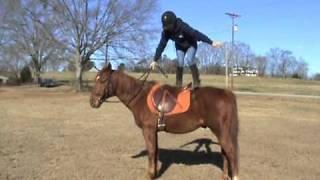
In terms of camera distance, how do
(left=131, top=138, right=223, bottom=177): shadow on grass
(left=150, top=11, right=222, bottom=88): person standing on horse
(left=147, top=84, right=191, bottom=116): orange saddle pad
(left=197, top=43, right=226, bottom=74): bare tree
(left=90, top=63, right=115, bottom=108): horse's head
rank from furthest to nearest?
(left=197, top=43, right=226, bottom=74): bare tree, (left=131, top=138, right=223, bottom=177): shadow on grass, (left=150, top=11, right=222, bottom=88): person standing on horse, (left=90, top=63, right=115, bottom=108): horse's head, (left=147, top=84, right=191, bottom=116): orange saddle pad

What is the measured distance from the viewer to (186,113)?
28.8ft

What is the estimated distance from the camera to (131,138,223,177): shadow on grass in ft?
34.6

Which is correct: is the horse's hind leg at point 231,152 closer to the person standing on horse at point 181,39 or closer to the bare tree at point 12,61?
the person standing on horse at point 181,39

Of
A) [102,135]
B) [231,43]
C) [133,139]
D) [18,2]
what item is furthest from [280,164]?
[231,43]

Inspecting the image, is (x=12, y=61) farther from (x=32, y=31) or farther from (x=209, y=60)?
(x=209, y=60)

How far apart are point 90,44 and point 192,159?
4018 centimetres

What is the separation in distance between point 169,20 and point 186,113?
1.83m

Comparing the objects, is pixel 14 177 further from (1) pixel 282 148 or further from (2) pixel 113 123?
(2) pixel 113 123

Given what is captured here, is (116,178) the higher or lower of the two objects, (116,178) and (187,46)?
the lower

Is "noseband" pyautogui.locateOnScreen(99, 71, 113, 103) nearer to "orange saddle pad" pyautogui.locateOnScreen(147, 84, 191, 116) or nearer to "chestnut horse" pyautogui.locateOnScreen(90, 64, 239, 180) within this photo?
"chestnut horse" pyautogui.locateOnScreen(90, 64, 239, 180)

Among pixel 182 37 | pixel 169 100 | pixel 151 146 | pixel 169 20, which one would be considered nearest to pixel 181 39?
pixel 182 37

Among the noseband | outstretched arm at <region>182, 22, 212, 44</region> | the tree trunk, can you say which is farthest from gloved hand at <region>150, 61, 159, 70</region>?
the tree trunk

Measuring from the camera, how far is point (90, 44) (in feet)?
164

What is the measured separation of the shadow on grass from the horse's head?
5.73 ft
